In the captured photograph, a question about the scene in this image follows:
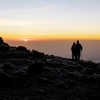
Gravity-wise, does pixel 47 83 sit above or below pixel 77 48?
below

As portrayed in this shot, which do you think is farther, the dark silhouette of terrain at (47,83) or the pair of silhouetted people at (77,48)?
the pair of silhouetted people at (77,48)

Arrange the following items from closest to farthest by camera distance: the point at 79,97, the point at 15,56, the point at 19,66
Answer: the point at 79,97 → the point at 19,66 → the point at 15,56

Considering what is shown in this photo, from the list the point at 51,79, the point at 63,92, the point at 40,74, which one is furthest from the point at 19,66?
the point at 63,92

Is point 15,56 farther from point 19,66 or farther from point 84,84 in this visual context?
point 84,84

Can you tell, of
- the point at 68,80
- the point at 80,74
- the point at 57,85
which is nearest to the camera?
the point at 57,85

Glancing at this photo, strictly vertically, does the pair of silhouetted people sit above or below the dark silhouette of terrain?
above

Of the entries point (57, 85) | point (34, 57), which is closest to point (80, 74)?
point (57, 85)

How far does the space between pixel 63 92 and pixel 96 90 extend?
3122 millimetres

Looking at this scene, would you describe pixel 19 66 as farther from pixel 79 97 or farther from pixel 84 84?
pixel 79 97

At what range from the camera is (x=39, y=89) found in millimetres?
21766

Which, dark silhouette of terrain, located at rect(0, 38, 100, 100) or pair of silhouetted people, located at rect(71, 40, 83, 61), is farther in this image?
pair of silhouetted people, located at rect(71, 40, 83, 61)

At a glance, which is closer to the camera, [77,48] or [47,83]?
[47,83]

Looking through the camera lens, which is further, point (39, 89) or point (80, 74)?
point (80, 74)

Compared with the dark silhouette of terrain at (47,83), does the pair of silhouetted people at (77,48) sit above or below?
above
